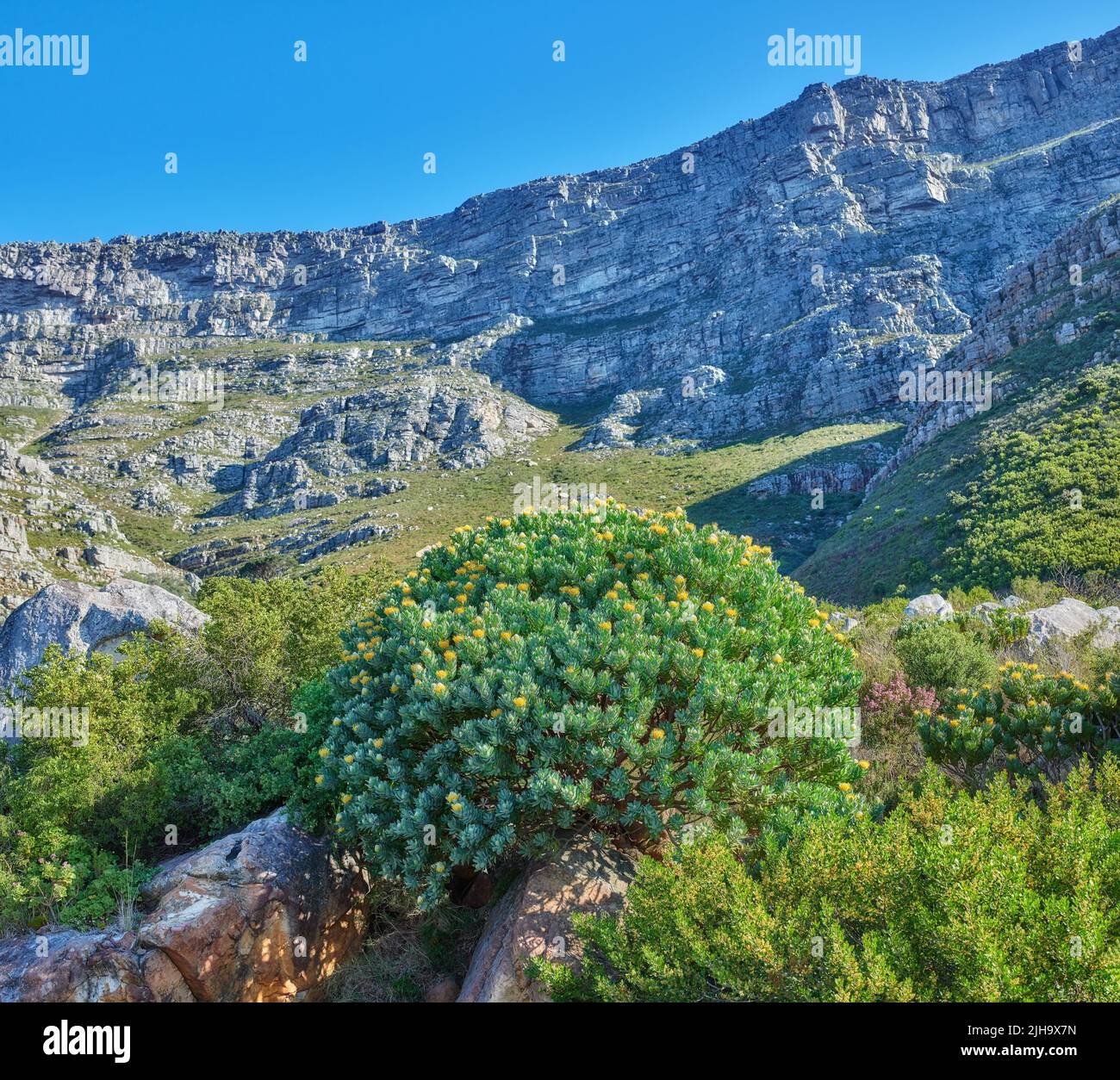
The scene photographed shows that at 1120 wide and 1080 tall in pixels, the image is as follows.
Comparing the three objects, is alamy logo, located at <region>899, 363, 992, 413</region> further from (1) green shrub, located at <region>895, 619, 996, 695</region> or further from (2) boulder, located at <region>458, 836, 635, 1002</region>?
(2) boulder, located at <region>458, 836, 635, 1002</region>

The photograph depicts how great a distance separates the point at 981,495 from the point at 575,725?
24677mm

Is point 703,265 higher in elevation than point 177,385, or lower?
higher

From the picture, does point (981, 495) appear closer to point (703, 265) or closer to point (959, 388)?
point (959, 388)

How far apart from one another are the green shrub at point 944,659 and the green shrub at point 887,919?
405cm

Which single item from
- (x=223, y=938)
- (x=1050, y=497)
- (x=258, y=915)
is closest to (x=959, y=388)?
(x=1050, y=497)

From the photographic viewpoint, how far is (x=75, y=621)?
9789 millimetres

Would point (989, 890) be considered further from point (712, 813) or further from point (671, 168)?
point (671, 168)

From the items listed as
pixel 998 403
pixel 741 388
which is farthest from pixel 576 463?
pixel 998 403

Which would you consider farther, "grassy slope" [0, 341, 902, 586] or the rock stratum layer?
the rock stratum layer

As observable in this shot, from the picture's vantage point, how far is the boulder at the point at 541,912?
148 inches

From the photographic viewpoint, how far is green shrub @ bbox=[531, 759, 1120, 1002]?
99.9 inches

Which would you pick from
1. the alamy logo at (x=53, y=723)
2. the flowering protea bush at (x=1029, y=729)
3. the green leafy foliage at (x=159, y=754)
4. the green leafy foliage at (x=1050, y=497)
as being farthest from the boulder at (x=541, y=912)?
the green leafy foliage at (x=1050, y=497)

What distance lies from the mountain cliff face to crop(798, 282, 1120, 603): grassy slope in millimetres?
22440
